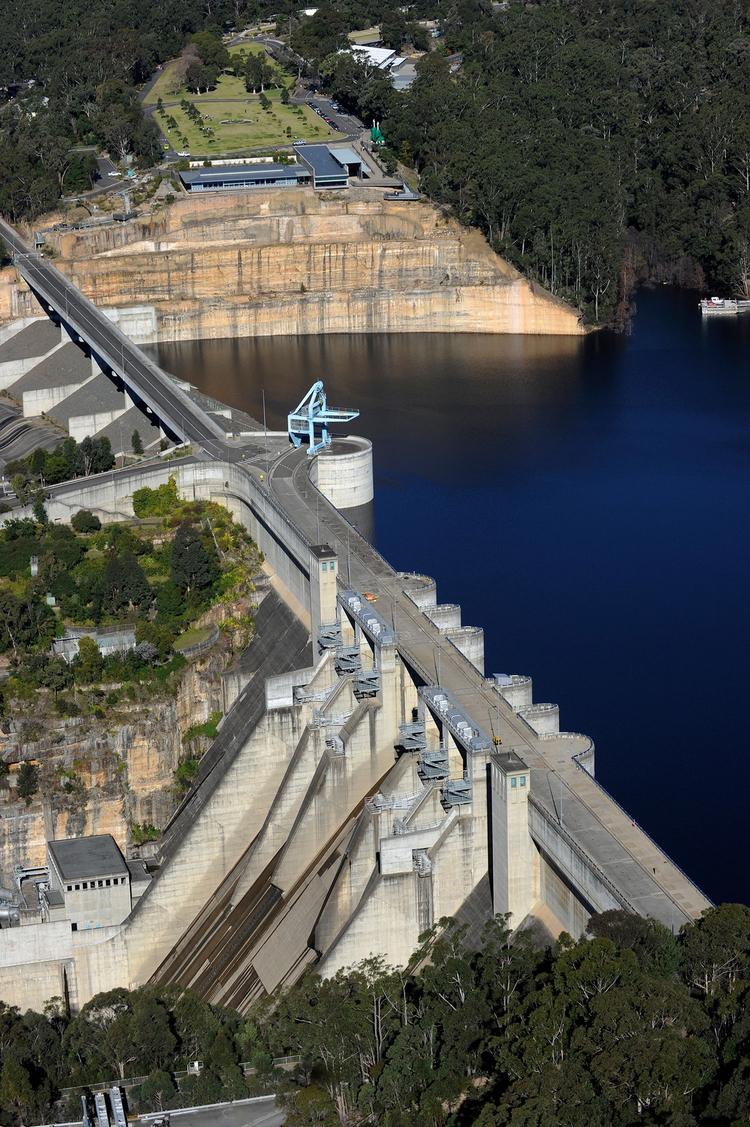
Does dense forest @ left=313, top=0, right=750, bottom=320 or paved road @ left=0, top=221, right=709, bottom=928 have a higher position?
dense forest @ left=313, top=0, right=750, bottom=320

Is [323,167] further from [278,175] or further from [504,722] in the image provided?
[504,722]

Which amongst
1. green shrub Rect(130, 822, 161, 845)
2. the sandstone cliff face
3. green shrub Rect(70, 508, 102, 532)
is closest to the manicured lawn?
green shrub Rect(70, 508, 102, 532)

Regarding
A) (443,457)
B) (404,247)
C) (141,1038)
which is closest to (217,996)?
(141,1038)

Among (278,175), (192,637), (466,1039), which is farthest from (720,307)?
(466,1039)

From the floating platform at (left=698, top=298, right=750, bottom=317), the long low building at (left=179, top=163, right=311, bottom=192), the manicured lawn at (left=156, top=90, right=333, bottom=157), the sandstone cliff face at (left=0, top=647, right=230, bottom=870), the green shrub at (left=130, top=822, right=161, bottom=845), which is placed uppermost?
the manicured lawn at (left=156, top=90, right=333, bottom=157)

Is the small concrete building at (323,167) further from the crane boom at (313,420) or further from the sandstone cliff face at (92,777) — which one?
the sandstone cliff face at (92,777)

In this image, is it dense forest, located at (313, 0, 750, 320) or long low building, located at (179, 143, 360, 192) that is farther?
long low building, located at (179, 143, 360, 192)

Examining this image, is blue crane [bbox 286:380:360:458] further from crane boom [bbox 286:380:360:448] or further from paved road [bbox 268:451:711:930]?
paved road [bbox 268:451:711:930]
